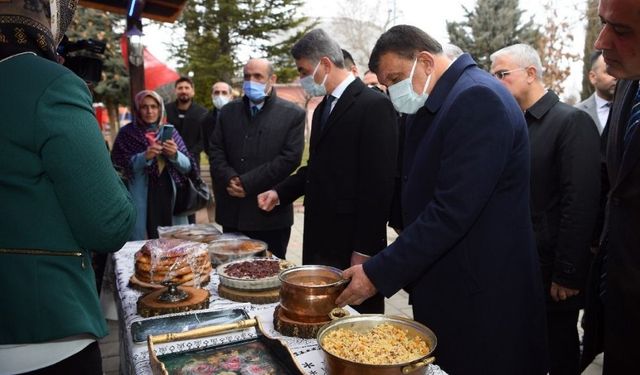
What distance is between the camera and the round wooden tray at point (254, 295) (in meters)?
2.07

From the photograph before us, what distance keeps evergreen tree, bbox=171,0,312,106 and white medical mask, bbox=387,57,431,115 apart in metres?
20.2

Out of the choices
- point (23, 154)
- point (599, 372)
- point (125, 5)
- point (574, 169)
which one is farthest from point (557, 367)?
point (125, 5)

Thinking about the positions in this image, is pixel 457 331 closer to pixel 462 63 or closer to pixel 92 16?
pixel 462 63

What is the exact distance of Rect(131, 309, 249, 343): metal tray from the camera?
1.68 metres

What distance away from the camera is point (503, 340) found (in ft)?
6.19

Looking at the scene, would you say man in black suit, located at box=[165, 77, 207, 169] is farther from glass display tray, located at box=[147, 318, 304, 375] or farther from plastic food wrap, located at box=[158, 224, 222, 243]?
glass display tray, located at box=[147, 318, 304, 375]

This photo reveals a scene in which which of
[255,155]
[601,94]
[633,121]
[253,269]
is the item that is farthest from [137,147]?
[601,94]

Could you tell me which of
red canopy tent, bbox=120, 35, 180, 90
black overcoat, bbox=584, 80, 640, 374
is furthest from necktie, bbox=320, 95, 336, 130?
red canopy tent, bbox=120, 35, 180, 90

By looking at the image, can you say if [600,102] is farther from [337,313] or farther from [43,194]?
[43,194]

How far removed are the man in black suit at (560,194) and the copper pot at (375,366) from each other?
1601 mm

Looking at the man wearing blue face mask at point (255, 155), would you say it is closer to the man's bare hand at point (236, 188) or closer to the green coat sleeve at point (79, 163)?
the man's bare hand at point (236, 188)

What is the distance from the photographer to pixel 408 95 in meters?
2.24

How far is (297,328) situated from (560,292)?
1.79 meters

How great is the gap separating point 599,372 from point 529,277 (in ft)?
6.93
